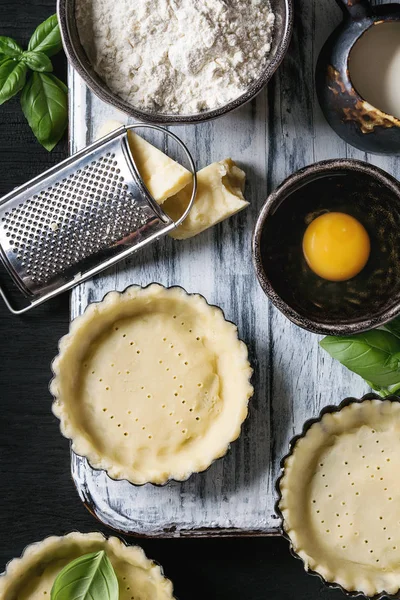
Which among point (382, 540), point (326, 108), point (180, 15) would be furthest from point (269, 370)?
point (180, 15)

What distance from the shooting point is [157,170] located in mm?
1695

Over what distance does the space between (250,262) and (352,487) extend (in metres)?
0.61

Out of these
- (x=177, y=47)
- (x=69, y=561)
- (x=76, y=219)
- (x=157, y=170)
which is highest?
(x=177, y=47)

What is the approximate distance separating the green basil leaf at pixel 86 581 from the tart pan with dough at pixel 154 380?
0.22 metres

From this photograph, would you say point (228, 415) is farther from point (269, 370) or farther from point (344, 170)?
point (344, 170)

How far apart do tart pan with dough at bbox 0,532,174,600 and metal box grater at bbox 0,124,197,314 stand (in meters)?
0.62

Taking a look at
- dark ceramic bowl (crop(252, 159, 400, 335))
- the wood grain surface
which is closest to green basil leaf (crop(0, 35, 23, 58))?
the wood grain surface

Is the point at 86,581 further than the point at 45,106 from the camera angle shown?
No

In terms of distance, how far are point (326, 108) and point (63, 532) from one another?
4.25 ft

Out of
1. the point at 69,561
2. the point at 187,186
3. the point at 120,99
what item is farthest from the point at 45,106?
the point at 69,561

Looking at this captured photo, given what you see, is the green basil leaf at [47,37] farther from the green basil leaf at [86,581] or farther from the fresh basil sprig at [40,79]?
the green basil leaf at [86,581]

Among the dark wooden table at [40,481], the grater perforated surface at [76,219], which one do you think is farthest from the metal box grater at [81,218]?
the dark wooden table at [40,481]

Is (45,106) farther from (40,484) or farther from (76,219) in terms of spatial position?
(40,484)

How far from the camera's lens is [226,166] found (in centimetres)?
174
